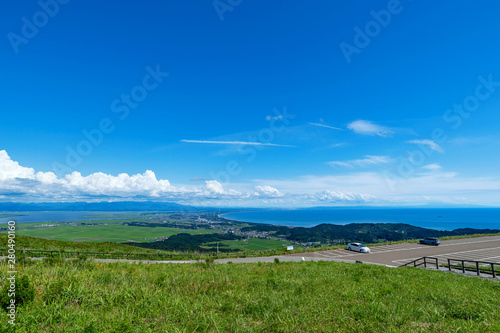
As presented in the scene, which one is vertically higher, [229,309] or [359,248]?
[229,309]

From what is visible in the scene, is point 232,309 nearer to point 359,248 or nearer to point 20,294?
point 20,294

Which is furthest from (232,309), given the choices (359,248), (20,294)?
(359,248)

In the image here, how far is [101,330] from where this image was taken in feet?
16.5

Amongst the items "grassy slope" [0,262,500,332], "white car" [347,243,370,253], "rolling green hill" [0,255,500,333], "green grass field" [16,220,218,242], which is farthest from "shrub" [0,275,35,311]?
"green grass field" [16,220,218,242]

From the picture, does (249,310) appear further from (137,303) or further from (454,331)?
(454,331)

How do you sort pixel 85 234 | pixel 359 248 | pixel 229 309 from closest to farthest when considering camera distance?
pixel 229 309
pixel 359 248
pixel 85 234

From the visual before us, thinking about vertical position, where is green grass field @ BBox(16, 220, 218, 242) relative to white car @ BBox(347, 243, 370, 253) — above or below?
below

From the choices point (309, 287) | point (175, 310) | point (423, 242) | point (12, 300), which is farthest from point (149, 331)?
point (423, 242)

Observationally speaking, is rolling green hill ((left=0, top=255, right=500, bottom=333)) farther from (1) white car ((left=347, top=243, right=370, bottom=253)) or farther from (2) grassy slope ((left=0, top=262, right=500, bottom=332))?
(1) white car ((left=347, top=243, right=370, bottom=253))

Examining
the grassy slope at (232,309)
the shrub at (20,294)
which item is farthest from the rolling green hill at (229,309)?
the shrub at (20,294)

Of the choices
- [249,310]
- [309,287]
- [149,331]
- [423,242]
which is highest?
[149,331]

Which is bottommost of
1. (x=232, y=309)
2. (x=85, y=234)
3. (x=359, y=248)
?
(x=85, y=234)

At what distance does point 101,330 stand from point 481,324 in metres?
9.33

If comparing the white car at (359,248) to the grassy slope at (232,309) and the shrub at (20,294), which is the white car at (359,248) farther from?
the shrub at (20,294)
